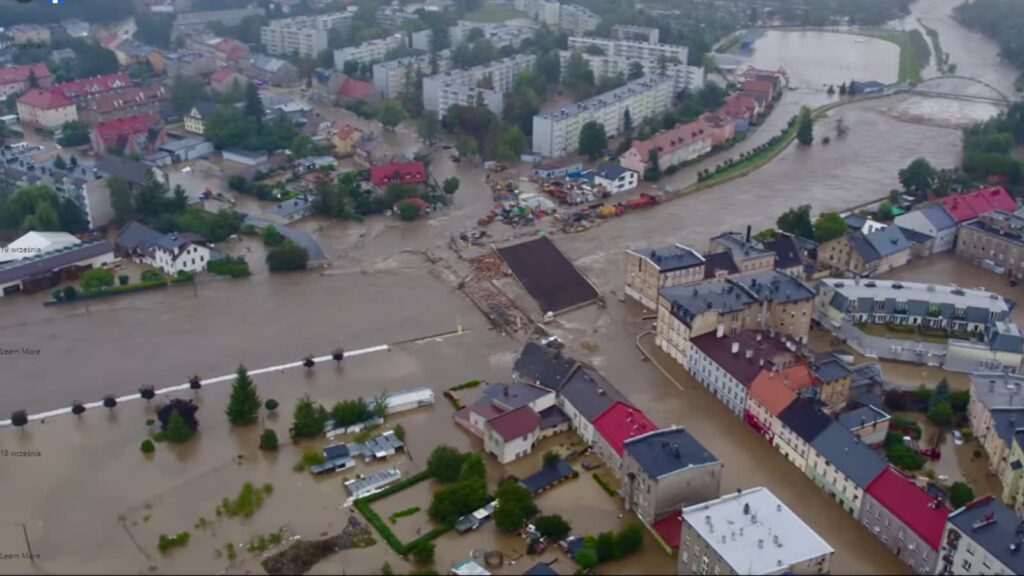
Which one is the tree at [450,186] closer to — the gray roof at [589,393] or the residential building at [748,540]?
the gray roof at [589,393]

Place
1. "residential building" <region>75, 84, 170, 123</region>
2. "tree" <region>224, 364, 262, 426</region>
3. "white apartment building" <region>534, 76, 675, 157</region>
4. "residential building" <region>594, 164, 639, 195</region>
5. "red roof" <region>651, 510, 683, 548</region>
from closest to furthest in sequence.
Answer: "red roof" <region>651, 510, 683, 548</region>
"tree" <region>224, 364, 262, 426</region>
"residential building" <region>594, 164, 639, 195</region>
"white apartment building" <region>534, 76, 675, 157</region>
"residential building" <region>75, 84, 170, 123</region>

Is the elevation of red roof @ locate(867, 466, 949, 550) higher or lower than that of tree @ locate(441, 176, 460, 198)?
higher

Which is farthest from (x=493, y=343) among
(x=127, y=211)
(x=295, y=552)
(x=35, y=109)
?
(x=35, y=109)

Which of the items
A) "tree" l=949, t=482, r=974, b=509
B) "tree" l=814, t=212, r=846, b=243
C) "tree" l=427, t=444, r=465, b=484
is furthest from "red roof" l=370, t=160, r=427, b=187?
"tree" l=949, t=482, r=974, b=509

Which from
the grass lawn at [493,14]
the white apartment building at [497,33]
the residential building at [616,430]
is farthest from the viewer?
the grass lawn at [493,14]

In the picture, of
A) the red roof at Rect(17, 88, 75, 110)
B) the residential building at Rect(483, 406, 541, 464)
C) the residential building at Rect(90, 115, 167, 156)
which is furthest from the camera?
the red roof at Rect(17, 88, 75, 110)

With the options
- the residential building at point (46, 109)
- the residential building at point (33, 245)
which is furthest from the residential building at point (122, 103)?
the residential building at point (33, 245)

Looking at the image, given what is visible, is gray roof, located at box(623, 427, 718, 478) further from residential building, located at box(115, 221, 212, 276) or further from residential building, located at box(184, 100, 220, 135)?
residential building, located at box(184, 100, 220, 135)

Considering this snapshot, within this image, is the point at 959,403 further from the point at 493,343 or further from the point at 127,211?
the point at 127,211
